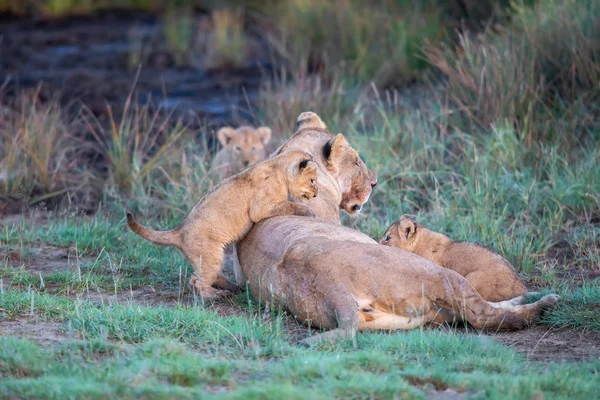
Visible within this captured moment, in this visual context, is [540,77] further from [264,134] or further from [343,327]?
[343,327]

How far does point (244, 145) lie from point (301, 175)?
152 inches

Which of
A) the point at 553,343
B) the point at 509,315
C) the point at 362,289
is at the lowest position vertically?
the point at 553,343

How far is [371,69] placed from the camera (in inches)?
549

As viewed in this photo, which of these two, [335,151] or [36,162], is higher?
[335,151]

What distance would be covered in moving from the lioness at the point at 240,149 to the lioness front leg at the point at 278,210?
3.38 meters

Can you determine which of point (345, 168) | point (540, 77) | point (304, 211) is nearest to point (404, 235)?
point (304, 211)

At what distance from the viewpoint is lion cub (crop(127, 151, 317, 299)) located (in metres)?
6.55

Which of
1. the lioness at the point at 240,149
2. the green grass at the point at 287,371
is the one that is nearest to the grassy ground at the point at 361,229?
the green grass at the point at 287,371

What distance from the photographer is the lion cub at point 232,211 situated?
655 centimetres

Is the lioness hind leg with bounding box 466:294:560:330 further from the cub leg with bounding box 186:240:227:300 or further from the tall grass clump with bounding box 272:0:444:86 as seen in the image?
the tall grass clump with bounding box 272:0:444:86

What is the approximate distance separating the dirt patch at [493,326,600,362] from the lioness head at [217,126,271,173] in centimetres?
500

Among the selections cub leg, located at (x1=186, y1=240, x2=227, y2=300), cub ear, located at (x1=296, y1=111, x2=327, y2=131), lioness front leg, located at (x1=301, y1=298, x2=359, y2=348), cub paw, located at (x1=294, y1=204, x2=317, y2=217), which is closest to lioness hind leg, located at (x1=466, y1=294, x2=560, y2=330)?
lioness front leg, located at (x1=301, y1=298, x2=359, y2=348)

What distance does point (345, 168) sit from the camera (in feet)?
24.1

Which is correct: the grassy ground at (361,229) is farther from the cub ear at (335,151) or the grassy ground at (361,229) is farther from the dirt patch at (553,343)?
the cub ear at (335,151)
